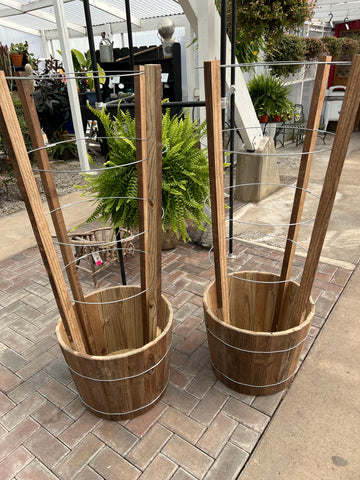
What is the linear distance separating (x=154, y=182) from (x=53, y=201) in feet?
1.51

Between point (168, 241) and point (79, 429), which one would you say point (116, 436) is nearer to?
point (79, 429)

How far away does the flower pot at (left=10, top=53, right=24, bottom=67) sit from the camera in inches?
272

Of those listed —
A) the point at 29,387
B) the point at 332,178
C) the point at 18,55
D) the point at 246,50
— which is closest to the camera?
the point at 332,178

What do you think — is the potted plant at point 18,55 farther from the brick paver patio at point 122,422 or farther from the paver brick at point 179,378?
the paver brick at point 179,378

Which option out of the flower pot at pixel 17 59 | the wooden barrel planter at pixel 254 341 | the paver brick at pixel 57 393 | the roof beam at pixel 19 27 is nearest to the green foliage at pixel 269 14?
the wooden barrel planter at pixel 254 341

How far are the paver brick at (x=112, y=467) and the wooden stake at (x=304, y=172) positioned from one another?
3.53 feet

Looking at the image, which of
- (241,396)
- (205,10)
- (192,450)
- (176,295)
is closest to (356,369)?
(241,396)

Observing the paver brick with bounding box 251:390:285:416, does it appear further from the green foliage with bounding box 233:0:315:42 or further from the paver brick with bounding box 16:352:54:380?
the green foliage with bounding box 233:0:315:42

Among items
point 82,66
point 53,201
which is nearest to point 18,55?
point 82,66

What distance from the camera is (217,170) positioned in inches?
61.7

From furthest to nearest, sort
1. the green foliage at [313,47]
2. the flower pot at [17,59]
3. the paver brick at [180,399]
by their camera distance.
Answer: the green foliage at [313,47]
the flower pot at [17,59]
the paver brick at [180,399]

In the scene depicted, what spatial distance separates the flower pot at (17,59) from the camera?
691 cm

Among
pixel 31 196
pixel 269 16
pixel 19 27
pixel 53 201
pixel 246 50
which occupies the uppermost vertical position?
pixel 19 27

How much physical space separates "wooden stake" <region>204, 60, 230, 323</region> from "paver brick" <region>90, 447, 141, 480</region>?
2.64 ft
